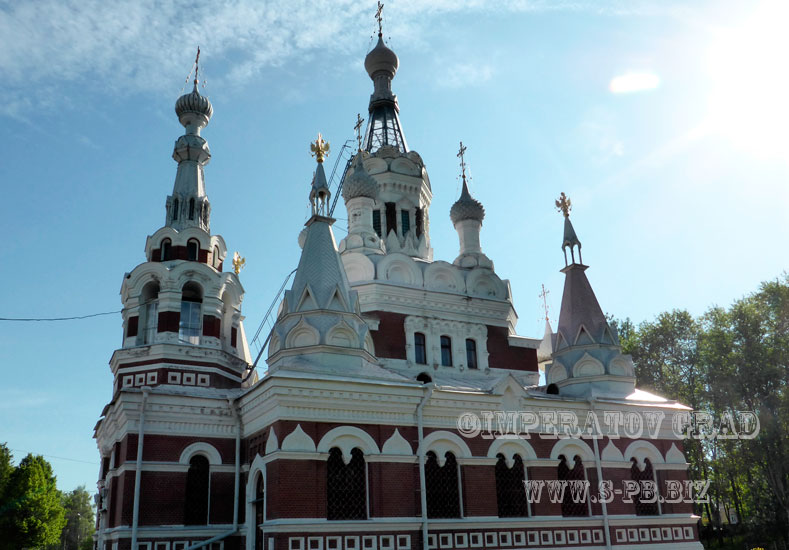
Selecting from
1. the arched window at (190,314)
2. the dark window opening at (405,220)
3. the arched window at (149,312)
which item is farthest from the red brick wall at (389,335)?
the arched window at (149,312)

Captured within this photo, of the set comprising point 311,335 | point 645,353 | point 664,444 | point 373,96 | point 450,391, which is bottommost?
point 664,444

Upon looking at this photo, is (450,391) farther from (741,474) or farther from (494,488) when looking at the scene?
(741,474)

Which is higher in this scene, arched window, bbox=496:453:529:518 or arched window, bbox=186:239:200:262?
arched window, bbox=186:239:200:262

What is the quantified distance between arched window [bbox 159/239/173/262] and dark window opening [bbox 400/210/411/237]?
7.62 metres

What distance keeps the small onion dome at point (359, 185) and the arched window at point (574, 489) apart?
1010cm

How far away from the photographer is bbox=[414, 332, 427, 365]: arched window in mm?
18953

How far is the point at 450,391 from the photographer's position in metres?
15.3

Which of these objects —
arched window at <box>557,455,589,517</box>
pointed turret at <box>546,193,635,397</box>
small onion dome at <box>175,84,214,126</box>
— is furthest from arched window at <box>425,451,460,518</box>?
small onion dome at <box>175,84,214,126</box>

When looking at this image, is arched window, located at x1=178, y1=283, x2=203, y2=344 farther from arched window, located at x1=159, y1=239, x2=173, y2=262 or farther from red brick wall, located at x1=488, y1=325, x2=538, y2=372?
red brick wall, located at x1=488, y1=325, x2=538, y2=372

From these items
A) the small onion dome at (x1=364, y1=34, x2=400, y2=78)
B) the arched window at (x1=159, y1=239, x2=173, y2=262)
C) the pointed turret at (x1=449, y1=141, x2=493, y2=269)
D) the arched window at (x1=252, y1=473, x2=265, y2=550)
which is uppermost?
the small onion dome at (x1=364, y1=34, x2=400, y2=78)

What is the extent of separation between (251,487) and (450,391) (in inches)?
192

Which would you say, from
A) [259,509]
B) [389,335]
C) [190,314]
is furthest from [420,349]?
[259,509]

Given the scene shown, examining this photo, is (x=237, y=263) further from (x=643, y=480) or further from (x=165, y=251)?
(x=643, y=480)

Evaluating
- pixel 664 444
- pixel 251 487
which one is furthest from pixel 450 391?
pixel 664 444
